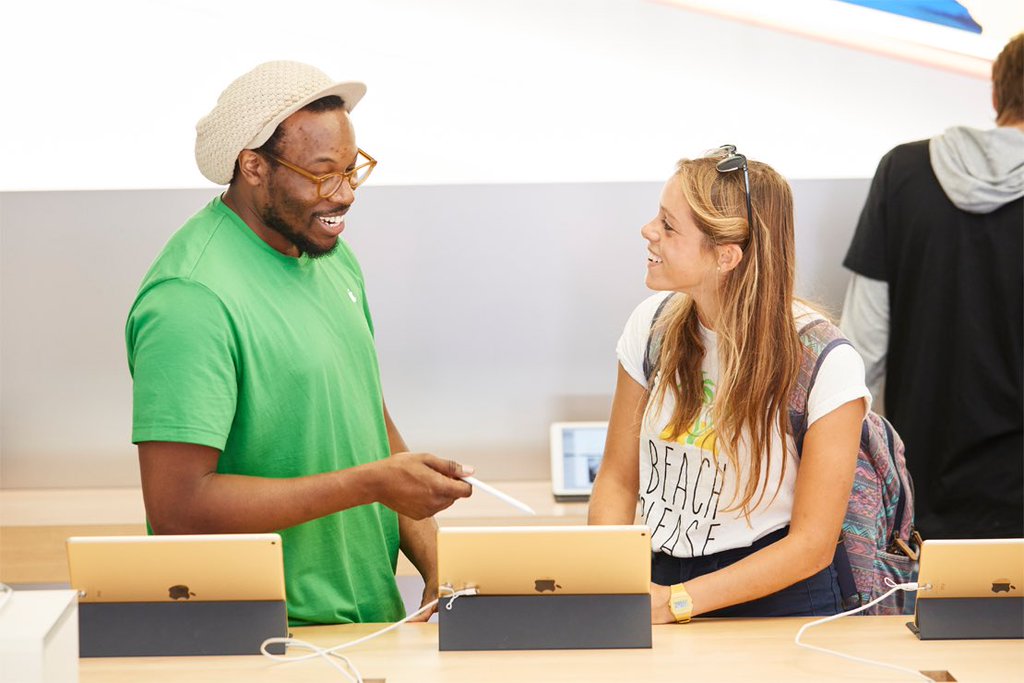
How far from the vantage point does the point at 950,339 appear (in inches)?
121

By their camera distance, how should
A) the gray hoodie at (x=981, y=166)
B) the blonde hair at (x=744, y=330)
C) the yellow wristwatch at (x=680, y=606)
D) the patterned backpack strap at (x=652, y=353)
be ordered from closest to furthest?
the yellow wristwatch at (x=680, y=606) → the blonde hair at (x=744, y=330) → the patterned backpack strap at (x=652, y=353) → the gray hoodie at (x=981, y=166)

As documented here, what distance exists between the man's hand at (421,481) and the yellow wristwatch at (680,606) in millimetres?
399

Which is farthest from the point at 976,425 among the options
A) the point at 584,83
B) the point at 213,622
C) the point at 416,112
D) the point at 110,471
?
the point at 110,471

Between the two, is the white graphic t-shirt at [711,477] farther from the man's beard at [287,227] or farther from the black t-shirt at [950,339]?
the black t-shirt at [950,339]

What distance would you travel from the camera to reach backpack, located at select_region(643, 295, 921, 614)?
2.10m

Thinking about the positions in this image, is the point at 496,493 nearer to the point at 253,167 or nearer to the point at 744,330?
the point at 744,330

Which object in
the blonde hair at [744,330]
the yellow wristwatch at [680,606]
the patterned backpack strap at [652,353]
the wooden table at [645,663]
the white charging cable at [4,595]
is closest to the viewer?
the white charging cable at [4,595]

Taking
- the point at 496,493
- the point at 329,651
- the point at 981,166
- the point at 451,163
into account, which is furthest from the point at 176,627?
the point at 981,166

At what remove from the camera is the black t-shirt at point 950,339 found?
3004mm

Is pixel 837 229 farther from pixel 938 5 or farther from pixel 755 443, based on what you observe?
pixel 755 443

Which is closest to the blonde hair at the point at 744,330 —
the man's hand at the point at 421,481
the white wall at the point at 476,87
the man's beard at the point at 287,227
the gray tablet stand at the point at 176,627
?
the man's hand at the point at 421,481

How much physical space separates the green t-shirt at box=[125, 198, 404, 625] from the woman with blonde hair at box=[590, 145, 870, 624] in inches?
18.9

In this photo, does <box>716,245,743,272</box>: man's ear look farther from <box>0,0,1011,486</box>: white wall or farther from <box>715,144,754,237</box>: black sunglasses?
<box>0,0,1011,486</box>: white wall

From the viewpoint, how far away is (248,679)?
1710 mm
